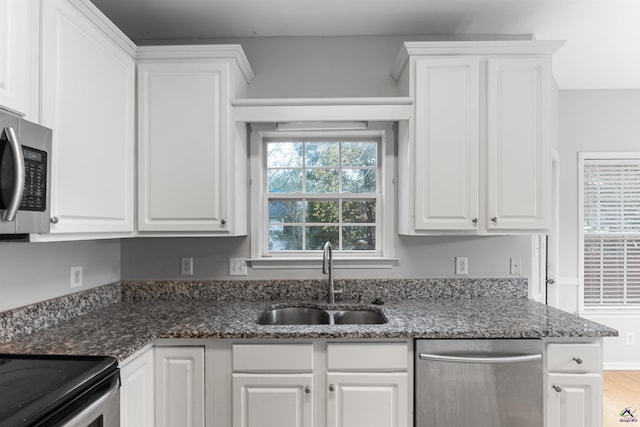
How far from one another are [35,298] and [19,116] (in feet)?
2.91

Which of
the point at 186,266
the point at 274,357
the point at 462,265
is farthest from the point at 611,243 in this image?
the point at 186,266

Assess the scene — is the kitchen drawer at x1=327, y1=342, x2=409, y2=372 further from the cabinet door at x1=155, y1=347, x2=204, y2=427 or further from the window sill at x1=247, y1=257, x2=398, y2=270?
the window sill at x1=247, y1=257, x2=398, y2=270

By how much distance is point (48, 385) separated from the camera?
1082mm

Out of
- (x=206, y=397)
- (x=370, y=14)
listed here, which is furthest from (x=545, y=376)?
(x=370, y=14)

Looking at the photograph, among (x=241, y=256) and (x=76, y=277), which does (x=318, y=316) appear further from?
(x=76, y=277)

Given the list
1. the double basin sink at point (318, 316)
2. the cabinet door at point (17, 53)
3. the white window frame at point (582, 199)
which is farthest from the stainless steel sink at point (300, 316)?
the white window frame at point (582, 199)

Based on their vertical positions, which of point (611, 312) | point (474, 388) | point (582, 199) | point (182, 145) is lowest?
point (611, 312)

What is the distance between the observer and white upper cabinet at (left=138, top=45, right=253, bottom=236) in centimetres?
204

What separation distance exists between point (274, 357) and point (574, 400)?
1.40 metres

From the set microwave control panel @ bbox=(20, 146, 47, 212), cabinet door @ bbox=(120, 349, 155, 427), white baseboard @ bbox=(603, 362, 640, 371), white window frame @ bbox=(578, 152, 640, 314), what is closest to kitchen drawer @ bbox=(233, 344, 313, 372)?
cabinet door @ bbox=(120, 349, 155, 427)

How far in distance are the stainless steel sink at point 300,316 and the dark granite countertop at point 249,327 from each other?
0.17m

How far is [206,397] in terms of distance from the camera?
5.64 ft

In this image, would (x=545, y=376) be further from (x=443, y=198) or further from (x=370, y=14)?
(x=370, y=14)

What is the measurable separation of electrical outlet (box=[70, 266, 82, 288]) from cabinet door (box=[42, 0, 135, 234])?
361 mm
